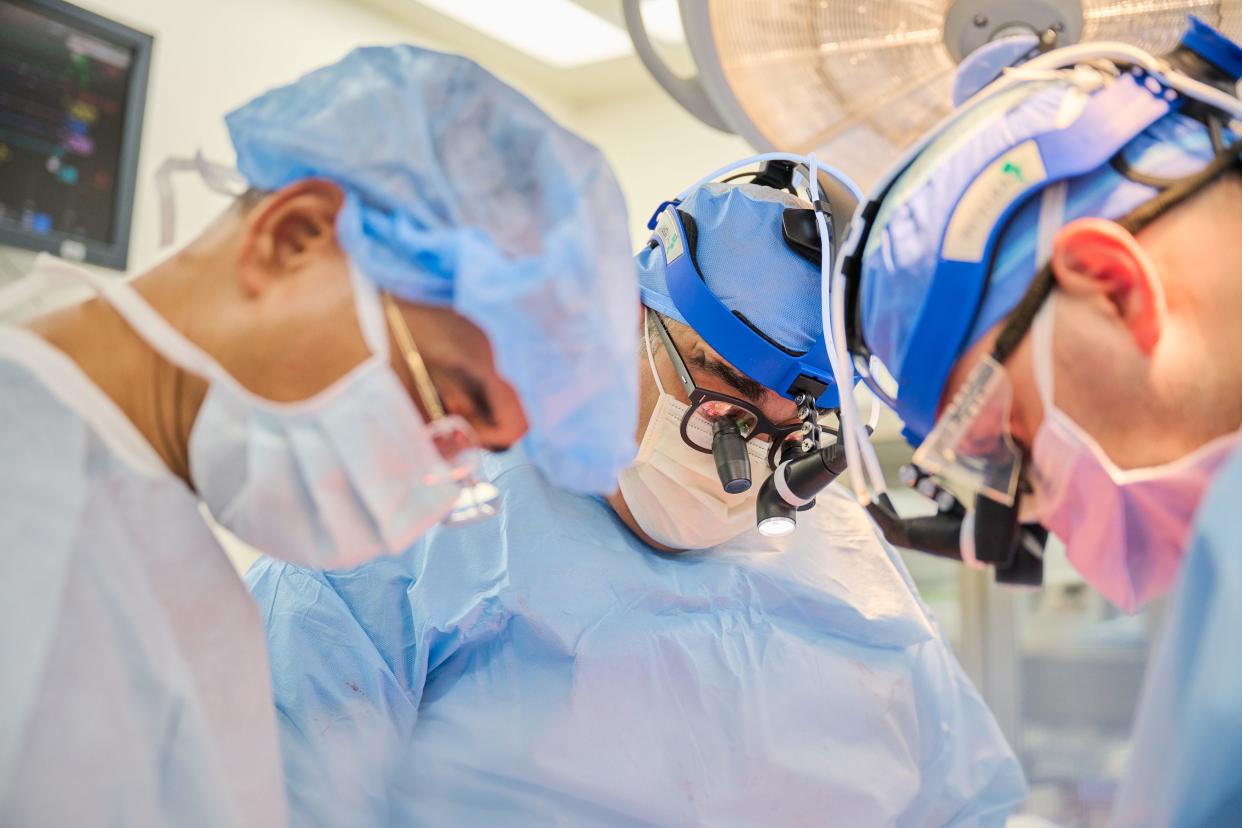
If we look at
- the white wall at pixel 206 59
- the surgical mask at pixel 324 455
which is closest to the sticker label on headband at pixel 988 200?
the surgical mask at pixel 324 455

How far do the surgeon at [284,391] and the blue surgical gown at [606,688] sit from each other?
0.36m

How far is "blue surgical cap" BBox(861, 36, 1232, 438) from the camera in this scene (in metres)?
0.90

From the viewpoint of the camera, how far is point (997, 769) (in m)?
1.77

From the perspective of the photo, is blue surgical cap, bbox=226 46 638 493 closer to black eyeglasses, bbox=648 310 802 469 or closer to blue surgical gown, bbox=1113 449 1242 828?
blue surgical gown, bbox=1113 449 1242 828

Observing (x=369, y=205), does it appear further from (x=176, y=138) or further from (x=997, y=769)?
(x=176, y=138)

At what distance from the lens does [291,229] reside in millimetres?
956

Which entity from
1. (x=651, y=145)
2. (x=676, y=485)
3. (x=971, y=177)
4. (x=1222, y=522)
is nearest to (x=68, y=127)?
(x=676, y=485)

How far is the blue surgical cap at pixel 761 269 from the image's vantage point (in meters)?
1.51

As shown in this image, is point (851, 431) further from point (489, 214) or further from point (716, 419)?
point (716, 419)

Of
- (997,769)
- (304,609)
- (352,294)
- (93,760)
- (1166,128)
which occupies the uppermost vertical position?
(1166,128)

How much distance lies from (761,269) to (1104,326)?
69cm

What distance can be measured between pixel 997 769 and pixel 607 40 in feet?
9.21

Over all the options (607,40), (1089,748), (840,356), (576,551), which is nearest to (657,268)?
(576,551)

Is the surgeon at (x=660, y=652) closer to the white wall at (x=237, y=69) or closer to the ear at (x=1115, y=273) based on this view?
the ear at (x=1115, y=273)
